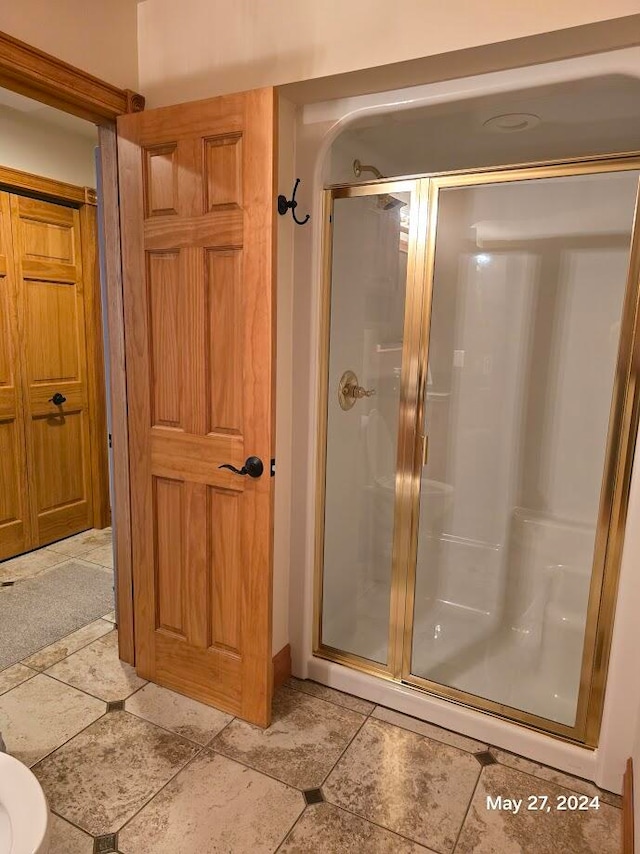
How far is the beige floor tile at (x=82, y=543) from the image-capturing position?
3.63m

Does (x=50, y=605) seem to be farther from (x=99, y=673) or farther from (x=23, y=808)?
(x=23, y=808)

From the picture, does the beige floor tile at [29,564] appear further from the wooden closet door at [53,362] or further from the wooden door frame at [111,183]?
the wooden door frame at [111,183]

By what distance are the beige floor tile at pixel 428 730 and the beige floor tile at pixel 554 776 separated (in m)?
0.08

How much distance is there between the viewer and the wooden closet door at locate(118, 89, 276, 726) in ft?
5.98

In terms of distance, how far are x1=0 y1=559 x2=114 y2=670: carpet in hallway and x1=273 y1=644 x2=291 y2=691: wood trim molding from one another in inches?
43.9

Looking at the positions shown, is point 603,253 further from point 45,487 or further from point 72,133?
point 45,487

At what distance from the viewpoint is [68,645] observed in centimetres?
259

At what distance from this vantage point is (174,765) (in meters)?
1.88

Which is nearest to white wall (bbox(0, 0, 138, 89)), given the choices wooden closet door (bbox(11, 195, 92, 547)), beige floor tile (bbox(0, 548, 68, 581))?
wooden closet door (bbox(11, 195, 92, 547))

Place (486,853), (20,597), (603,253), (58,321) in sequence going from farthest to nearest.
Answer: (58,321)
(20,597)
(603,253)
(486,853)

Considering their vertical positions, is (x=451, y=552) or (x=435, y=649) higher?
(x=451, y=552)

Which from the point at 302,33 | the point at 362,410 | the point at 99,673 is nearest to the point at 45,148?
the point at 302,33

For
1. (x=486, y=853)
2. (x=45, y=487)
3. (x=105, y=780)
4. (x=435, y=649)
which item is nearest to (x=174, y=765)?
(x=105, y=780)

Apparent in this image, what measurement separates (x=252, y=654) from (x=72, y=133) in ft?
10.9
